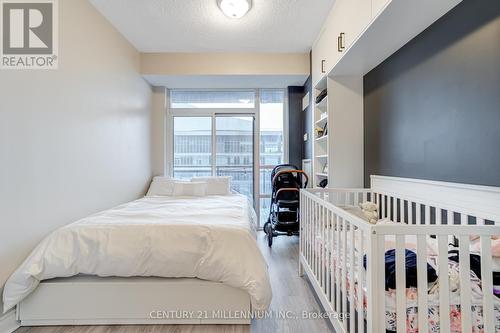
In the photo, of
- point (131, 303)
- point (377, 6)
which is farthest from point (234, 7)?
point (131, 303)

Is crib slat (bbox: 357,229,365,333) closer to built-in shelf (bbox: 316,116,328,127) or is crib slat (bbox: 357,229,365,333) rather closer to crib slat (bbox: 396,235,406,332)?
crib slat (bbox: 396,235,406,332)

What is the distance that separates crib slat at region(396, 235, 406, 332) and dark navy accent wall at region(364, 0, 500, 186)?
2.56ft

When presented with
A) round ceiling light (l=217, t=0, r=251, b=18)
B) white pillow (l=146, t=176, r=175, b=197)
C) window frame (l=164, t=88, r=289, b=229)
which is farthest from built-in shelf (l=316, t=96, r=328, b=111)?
white pillow (l=146, t=176, r=175, b=197)

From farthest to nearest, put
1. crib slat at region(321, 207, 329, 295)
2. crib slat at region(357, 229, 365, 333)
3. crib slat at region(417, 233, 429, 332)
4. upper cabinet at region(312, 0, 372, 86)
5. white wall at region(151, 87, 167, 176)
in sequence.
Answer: white wall at region(151, 87, 167, 176)
upper cabinet at region(312, 0, 372, 86)
crib slat at region(321, 207, 329, 295)
crib slat at region(357, 229, 365, 333)
crib slat at region(417, 233, 429, 332)

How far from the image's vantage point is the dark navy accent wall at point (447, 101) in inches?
55.4

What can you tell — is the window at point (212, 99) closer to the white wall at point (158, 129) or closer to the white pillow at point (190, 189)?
the white wall at point (158, 129)

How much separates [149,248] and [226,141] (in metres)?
2.88

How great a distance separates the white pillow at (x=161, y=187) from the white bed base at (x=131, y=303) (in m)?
2.04

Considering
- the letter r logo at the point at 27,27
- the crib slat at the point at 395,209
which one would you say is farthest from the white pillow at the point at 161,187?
the crib slat at the point at 395,209

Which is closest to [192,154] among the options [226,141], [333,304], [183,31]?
[226,141]

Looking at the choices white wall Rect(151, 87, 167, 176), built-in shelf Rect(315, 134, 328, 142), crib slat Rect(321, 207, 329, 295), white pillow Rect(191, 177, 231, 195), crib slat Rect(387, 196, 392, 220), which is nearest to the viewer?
crib slat Rect(321, 207, 329, 295)

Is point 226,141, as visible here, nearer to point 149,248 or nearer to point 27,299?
point 149,248

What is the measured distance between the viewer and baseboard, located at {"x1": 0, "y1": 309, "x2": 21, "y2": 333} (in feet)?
5.57

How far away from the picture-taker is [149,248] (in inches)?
71.5
